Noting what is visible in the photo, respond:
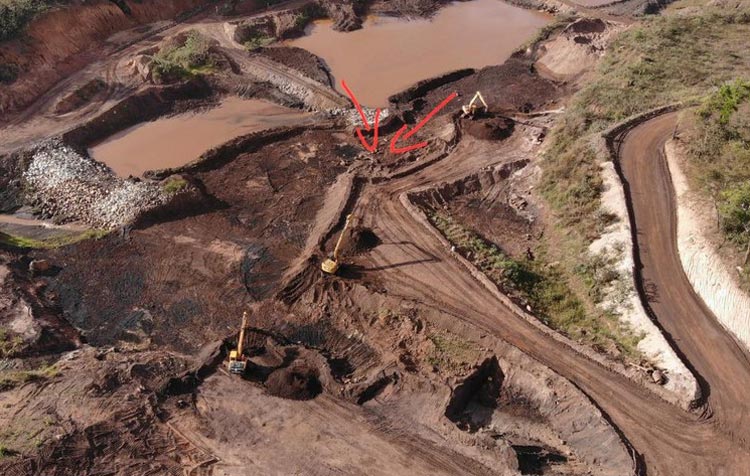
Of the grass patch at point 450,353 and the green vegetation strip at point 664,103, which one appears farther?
the green vegetation strip at point 664,103

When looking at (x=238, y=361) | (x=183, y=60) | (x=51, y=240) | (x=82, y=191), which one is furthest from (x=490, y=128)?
(x=51, y=240)

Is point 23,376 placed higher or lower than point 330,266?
lower

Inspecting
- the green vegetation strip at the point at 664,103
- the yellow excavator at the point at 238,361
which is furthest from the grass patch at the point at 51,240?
the green vegetation strip at the point at 664,103

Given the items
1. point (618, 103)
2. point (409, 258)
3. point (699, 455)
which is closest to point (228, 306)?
point (409, 258)

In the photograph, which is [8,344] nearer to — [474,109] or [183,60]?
[183,60]

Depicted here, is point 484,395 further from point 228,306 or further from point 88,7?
point 88,7

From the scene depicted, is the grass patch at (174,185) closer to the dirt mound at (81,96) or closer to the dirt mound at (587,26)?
the dirt mound at (81,96)

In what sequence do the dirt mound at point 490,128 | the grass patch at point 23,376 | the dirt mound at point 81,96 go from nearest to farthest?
1. the grass patch at point 23,376
2. the dirt mound at point 490,128
3. the dirt mound at point 81,96
